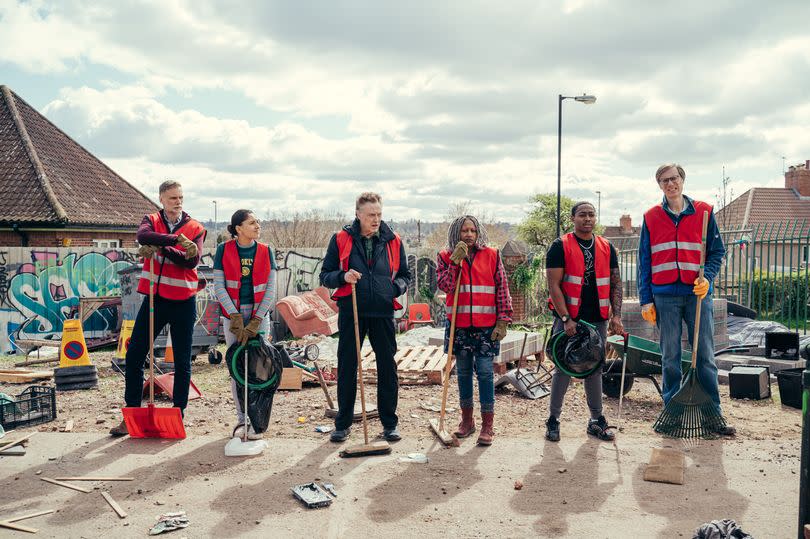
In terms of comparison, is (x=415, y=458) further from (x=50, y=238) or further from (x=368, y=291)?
(x=50, y=238)

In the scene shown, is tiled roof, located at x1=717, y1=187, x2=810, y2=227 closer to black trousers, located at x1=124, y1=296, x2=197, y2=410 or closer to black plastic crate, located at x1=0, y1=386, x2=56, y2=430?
black trousers, located at x1=124, y1=296, x2=197, y2=410

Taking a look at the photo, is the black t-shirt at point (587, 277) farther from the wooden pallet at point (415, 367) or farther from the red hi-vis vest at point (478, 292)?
the wooden pallet at point (415, 367)

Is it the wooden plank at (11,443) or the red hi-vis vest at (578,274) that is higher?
the red hi-vis vest at (578,274)

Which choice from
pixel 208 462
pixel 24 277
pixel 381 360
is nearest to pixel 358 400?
pixel 381 360

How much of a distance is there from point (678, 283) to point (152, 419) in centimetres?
446

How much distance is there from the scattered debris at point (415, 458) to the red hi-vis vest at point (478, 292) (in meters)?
1.06

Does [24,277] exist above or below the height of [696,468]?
above

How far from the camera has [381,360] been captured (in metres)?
5.37

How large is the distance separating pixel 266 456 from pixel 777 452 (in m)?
3.90

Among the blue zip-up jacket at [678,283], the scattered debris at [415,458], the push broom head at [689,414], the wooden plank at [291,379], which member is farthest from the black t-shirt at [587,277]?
the wooden plank at [291,379]

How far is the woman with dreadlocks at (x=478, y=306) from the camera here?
5172mm

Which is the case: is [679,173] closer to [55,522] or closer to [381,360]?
[381,360]

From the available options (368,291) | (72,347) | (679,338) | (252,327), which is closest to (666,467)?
(679,338)

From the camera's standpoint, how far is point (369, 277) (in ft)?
17.3
